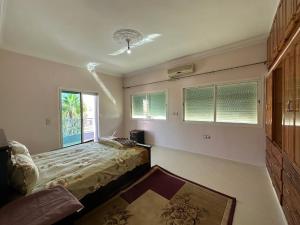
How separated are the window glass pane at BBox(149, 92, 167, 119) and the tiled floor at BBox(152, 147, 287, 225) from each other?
1328 mm

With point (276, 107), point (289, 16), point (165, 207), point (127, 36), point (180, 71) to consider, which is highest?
point (127, 36)

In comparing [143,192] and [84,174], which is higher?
[84,174]

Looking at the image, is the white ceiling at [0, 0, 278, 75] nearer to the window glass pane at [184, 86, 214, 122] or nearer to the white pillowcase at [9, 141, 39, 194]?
the window glass pane at [184, 86, 214, 122]

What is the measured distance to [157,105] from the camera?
502cm

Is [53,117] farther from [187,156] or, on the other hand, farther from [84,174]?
[187,156]

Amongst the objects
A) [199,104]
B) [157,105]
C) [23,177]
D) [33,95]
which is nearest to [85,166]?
[23,177]

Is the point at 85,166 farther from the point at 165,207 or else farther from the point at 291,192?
the point at 291,192

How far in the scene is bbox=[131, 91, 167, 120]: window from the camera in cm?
489

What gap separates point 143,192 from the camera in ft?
7.47

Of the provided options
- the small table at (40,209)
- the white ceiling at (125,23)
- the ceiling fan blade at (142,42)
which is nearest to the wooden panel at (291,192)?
the small table at (40,209)

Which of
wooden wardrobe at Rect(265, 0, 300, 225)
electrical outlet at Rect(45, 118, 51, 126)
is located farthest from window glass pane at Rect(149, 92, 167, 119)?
wooden wardrobe at Rect(265, 0, 300, 225)

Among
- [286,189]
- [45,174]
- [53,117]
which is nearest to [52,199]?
[45,174]

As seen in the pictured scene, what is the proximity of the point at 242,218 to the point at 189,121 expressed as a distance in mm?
2680

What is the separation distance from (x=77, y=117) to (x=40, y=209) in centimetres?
372
